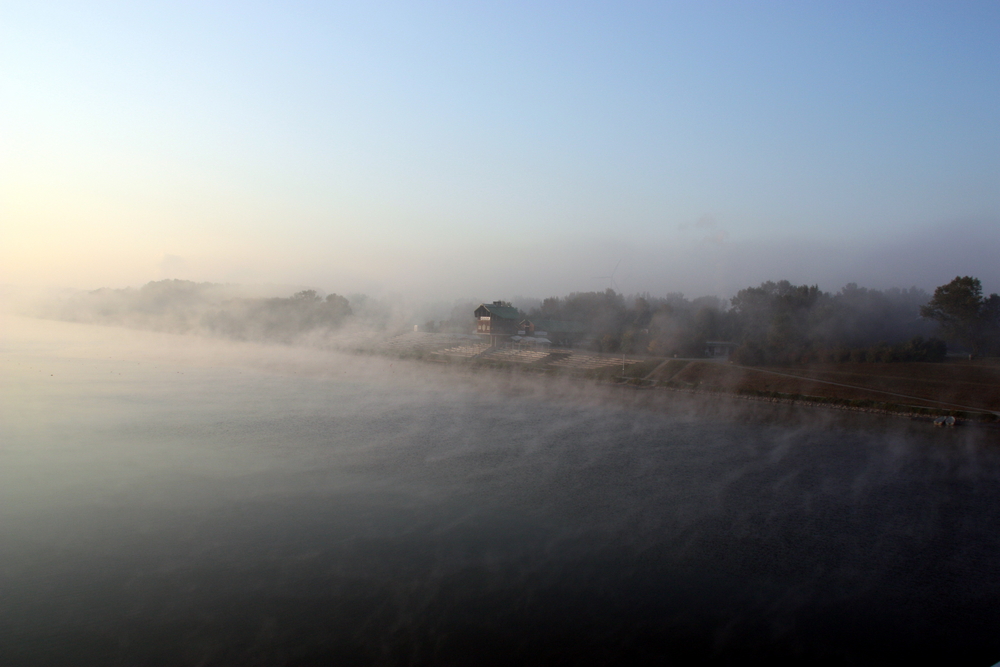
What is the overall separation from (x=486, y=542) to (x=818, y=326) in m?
16.5

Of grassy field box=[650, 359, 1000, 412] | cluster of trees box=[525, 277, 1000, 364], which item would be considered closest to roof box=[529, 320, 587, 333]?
cluster of trees box=[525, 277, 1000, 364]

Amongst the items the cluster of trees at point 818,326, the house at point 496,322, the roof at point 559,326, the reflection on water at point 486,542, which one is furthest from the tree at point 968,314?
the house at point 496,322

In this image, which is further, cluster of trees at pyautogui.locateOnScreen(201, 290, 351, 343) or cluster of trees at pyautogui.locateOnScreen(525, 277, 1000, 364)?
cluster of trees at pyautogui.locateOnScreen(201, 290, 351, 343)

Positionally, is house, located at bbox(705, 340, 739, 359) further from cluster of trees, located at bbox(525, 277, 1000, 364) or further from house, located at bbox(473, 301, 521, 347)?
house, located at bbox(473, 301, 521, 347)

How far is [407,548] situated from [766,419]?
33.4 ft

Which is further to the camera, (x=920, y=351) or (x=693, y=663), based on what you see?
(x=920, y=351)

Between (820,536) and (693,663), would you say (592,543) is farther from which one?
(820,536)

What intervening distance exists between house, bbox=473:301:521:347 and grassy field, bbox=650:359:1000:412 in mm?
7891

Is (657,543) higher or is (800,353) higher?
(800,353)

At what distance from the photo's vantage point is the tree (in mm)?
16547

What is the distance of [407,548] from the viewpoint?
5.29 meters

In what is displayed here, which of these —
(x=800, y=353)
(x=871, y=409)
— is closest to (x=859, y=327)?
(x=800, y=353)

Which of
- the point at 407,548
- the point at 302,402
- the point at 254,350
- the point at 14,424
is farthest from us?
the point at 254,350

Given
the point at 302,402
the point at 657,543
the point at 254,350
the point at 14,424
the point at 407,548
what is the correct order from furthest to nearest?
1. the point at 254,350
2. the point at 302,402
3. the point at 14,424
4. the point at 657,543
5. the point at 407,548
